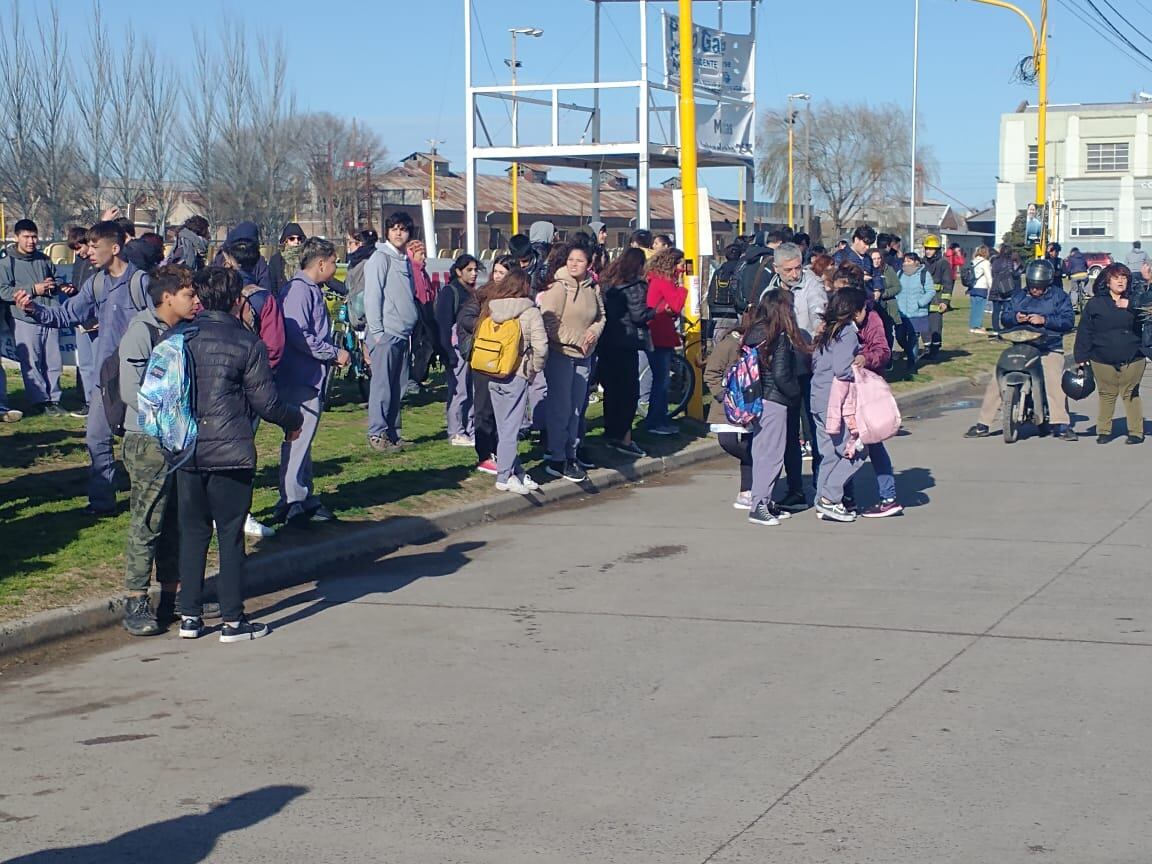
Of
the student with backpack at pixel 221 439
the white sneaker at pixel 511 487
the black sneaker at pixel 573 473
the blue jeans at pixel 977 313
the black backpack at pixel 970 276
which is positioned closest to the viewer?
the student with backpack at pixel 221 439

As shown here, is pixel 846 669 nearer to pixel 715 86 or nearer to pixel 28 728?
pixel 28 728

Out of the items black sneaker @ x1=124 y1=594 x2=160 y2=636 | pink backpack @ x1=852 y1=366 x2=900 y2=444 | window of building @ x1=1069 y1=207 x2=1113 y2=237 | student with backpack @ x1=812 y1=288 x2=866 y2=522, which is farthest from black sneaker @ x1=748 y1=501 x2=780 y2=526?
window of building @ x1=1069 y1=207 x2=1113 y2=237

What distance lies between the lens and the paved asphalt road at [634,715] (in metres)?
5.23

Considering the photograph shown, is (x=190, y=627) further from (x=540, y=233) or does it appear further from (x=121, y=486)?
(x=540, y=233)

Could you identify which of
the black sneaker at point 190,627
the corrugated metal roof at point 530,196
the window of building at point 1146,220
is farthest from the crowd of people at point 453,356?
the window of building at point 1146,220

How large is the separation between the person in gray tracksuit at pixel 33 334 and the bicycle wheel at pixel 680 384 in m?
6.25

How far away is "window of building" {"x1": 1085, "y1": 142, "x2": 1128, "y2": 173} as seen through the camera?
87.7 m

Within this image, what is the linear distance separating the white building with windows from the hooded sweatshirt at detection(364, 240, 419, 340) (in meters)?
75.0

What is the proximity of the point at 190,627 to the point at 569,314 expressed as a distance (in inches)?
204

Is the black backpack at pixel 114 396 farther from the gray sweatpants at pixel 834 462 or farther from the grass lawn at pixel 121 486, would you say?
the gray sweatpants at pixel 834 462

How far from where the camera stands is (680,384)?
729 inches

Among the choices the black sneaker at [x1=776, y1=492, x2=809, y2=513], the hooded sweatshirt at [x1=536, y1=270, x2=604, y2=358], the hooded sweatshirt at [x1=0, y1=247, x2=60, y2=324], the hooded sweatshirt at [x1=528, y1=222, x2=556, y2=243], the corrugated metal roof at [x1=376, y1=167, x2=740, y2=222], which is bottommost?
the black sneaker at [x1=776, y1=492, x2=809, y2=513]

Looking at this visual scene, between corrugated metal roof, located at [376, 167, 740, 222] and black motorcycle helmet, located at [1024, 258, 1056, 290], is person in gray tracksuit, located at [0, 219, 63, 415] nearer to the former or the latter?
black motorcycle helmet, located at [1024, 258, 1056, 290]

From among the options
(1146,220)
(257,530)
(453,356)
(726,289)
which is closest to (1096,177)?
(1146,220)
